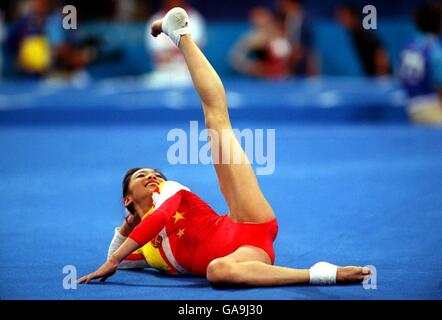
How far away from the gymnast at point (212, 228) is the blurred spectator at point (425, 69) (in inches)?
197

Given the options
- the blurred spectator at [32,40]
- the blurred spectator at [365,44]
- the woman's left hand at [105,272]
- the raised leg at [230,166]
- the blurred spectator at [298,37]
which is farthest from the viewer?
the blurred spectator at [32,40]

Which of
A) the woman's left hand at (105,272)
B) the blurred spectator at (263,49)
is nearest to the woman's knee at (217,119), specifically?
the woman's left hand at (105,272)

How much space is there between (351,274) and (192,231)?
746mm

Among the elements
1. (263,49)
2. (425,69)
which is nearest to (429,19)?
(425,69)

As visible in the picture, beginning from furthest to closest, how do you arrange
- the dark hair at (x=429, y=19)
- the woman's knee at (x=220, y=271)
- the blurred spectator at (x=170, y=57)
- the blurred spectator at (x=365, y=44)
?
the blurred spectator at (x=170, y=57), the blurred spectator at (x=365, y=44), the dark hair at (x=429, y=19), the woman's knee at (x=220, y=271)

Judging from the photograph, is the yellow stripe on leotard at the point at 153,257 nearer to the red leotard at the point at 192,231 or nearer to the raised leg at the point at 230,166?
A: the red leotard at the point at 192,231

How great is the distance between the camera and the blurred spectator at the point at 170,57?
1188 cm

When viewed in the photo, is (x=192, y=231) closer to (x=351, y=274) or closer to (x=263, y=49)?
(x=351, y=274)

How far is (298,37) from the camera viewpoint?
12281 millimetres

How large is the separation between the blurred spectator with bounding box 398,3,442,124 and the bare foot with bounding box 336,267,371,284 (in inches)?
211

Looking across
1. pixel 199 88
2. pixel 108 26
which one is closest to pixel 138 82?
pixel 108 26

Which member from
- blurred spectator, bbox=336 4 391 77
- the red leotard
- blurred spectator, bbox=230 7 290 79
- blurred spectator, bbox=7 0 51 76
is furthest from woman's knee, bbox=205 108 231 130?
blurred spectator, bbox=7 0 51 76

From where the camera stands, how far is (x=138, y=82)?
12.2 m
